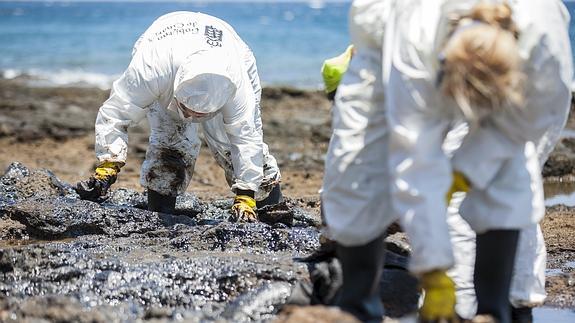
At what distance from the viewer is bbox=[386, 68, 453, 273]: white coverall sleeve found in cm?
319

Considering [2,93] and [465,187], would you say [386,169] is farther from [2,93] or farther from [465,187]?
[2,93]

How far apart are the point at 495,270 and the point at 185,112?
3.01m

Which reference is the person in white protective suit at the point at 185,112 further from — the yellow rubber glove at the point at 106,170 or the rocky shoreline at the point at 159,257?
the rocky shoreline at the point at 159,257

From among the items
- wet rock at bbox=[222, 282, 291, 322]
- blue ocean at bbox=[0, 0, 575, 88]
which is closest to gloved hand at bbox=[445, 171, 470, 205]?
wet rock at bbox=[222, 282, 291, 322]

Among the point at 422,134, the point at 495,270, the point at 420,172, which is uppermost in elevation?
the point at 422,134

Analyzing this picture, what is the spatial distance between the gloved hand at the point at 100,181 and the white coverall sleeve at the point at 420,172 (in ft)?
11.1

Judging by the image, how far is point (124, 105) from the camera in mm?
6227

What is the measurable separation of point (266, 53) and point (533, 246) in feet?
83.3

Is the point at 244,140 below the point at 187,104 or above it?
below

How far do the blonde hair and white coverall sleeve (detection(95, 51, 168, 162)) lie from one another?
321cm

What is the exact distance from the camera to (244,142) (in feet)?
20.9

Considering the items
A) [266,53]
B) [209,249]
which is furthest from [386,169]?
[266,53]

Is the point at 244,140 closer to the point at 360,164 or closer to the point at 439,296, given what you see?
the point at 360,164

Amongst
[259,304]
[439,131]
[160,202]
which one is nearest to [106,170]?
[160,202]
